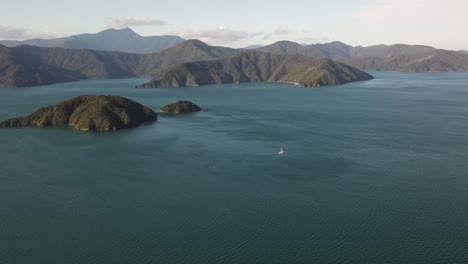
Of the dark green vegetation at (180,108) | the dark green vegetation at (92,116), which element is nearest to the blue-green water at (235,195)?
the dark green vegetation at (92,116)

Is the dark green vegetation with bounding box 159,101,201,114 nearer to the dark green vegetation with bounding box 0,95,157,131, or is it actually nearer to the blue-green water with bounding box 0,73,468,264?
the dark green vegetation with bounding box 0,95,157,131

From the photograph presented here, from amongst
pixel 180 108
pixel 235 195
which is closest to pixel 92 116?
pixel 180 108

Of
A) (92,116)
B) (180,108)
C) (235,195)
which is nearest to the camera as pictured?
(235,195)

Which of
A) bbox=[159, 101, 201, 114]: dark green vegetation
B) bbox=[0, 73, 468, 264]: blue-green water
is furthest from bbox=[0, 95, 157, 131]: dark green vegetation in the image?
bbox=[159, 101, 201, 114]: dark green vegetation

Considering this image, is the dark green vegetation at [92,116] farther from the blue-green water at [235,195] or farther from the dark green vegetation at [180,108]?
the dark green vegetation at [180,108]

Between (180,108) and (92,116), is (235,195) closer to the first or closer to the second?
(92,116)

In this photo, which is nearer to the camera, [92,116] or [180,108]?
[92,116]

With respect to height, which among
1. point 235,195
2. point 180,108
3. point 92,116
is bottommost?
point 235,195
